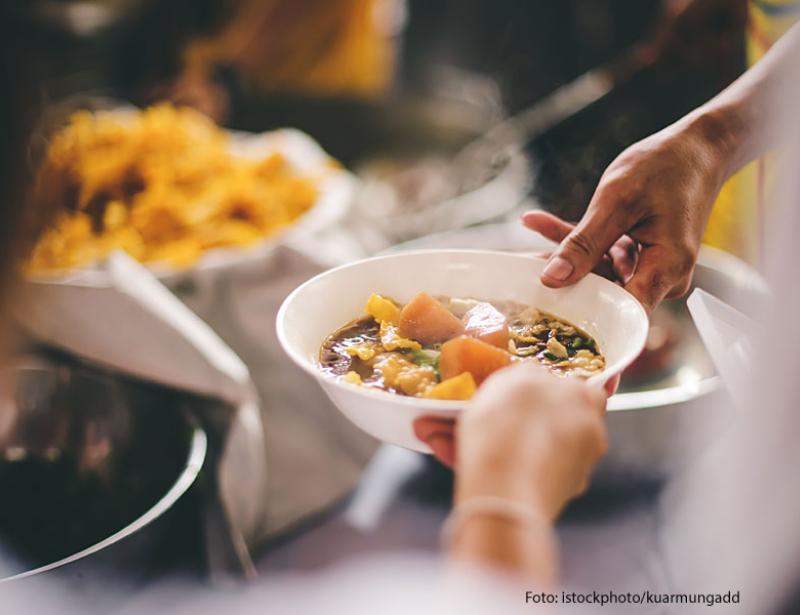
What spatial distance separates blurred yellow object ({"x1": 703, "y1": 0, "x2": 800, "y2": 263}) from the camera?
612mm

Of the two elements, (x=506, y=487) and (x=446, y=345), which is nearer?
(x=506, y=487)

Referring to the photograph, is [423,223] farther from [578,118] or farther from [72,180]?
[72,180]

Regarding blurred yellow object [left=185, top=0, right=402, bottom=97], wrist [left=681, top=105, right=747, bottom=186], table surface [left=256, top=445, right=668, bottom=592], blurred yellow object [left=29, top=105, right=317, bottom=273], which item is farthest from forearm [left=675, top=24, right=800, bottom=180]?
blurred yellow object [left=185, top=0, right=402, bottom=97]

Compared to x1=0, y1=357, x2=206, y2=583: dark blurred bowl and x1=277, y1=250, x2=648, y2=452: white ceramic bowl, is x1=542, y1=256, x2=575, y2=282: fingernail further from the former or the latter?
x1=0, y1=357, x2=206, y2=583: dark blurred bowl

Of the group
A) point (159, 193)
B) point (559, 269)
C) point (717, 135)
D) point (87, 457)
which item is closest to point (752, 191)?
point (717, 135)

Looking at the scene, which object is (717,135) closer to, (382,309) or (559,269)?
(559,269)

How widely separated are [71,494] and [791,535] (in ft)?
2.96

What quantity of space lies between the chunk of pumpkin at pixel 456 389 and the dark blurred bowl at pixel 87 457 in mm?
485

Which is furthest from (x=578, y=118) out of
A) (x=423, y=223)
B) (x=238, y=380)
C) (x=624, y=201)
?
(x=238, y=380)

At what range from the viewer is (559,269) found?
2.19ft

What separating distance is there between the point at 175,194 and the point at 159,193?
0.05 m

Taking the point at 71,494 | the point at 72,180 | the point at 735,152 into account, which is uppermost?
the point at 735,152

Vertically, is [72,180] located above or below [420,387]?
below

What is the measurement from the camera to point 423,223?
1578 mm
